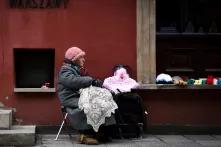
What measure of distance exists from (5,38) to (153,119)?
9.81 ft

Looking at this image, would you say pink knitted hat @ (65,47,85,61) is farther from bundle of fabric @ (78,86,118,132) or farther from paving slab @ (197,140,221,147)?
paving slab @ (197,140,221,147)

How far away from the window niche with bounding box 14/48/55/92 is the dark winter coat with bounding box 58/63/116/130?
946mm

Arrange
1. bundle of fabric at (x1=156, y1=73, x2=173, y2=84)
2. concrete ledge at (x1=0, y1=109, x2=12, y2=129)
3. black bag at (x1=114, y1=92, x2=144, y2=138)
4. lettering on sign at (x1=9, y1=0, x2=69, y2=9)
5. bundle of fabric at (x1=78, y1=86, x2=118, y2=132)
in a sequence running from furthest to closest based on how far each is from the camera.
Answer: bundle of fabric at (x1=156, y1=73, x2=173, y2=84) → lettering on sign at (x1=9, y1=0, x2=69, y2=9) → black bag at (x1=114, y1=92, x2=144, y2=138) → concrete ledge at (x1=0, y1=109, x2=12, y2=129) → bundle of fabric at (x1=78, y1=86, x2=118, y2=132)

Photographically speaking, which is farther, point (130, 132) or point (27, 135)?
point (130, 132)

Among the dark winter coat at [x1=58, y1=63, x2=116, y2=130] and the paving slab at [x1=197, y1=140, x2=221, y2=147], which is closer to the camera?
the dark winter coat at [x1=58, y1=63, x2=116, y2=130]

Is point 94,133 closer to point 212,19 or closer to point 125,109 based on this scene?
point 125,109

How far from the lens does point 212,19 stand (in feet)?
34.2

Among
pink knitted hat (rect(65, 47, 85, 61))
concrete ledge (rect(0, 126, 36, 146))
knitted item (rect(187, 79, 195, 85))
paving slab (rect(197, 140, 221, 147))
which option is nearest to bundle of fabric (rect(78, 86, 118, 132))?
pink knitted hat (rect(65, 47, 85, 61))

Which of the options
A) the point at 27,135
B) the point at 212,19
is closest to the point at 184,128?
the point at 212,19

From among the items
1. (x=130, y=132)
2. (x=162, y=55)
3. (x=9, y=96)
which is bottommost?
(x=130, y=132)

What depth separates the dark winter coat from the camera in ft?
29.5

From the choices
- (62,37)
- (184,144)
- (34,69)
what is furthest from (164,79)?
(34,69)

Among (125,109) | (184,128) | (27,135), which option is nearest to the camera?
(27,135)

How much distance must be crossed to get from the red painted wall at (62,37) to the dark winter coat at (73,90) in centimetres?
77
